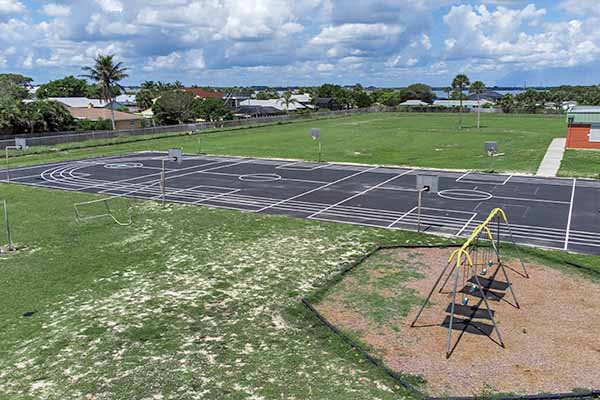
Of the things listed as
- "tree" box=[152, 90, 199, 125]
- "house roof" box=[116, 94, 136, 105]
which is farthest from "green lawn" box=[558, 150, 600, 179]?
"house roof" box=[116, 94, 136, 105]

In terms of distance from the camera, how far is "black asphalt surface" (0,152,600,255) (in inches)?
815

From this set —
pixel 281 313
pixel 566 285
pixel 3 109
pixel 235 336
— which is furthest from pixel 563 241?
pixel 3 109

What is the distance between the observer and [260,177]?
1271 inches

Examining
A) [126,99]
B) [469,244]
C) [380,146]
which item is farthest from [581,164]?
[126,99]

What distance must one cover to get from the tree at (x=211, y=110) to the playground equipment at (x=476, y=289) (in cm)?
7073

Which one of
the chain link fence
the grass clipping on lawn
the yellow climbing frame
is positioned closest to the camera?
the grass clipping on lawn

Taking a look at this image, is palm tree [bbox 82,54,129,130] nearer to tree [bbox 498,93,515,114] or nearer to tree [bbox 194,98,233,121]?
tree [bbox 194,98,233,121]

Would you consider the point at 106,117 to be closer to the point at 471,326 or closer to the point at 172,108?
the point at 172,108

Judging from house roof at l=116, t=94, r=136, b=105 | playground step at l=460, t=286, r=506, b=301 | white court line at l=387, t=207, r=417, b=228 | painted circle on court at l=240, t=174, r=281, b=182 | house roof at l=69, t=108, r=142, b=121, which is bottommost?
playground step at l=460, t=286, r=506, b=301

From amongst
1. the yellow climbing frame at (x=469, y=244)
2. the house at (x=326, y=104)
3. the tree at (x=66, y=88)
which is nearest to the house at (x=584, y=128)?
the yellow climbing frame at (x=469, y=244)

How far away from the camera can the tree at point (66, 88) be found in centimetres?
11692

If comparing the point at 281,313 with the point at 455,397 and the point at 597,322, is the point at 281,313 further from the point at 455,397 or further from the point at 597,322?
the point at 597,322

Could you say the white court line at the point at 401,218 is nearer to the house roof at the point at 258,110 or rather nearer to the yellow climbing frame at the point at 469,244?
the yellow climbing frame at the point at 469,244

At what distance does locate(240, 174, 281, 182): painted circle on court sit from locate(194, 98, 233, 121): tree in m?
52.3
